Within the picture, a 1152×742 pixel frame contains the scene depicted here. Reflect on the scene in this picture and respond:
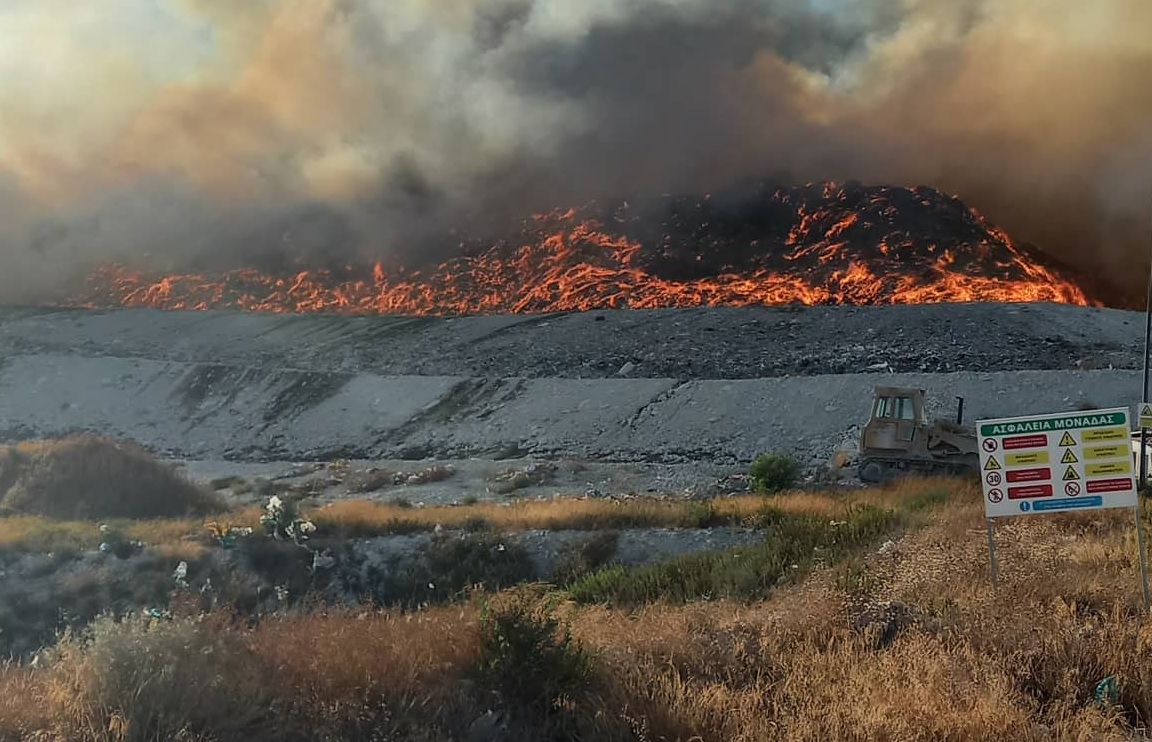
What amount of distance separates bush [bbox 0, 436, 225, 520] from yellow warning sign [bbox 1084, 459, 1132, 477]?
2000cm

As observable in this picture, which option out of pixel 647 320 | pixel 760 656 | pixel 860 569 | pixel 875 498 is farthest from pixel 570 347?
pixel 760 656

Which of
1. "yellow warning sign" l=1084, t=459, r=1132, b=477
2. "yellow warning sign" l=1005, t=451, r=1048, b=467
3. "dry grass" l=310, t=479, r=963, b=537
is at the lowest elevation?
"dry grass" l=310, t=479, r=963, b=537

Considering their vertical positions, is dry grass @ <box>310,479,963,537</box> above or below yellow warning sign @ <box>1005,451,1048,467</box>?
below

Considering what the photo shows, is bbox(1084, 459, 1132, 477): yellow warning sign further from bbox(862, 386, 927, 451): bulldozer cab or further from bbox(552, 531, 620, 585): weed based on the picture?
bbox(862, 386, 927, 451): bulldozer cab

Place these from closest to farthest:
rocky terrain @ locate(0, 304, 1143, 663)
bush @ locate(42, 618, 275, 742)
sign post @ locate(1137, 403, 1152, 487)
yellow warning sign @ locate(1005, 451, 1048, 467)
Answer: bush @ locate(42, 618, 275, 742)
yellow warning sign @ locate(1005, 451, 1048, 467)
sign post @ locate(1137, 403, 1152, 487)
rocky terrain @ locate(0, 304, 1143, 663)

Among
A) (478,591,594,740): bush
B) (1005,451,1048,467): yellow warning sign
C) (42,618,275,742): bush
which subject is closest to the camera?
(42,618,275,742): bush

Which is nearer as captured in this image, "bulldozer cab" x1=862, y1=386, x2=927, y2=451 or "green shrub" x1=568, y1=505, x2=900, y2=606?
"green shrub" x1=568, y1=505, x2=900, y2=606

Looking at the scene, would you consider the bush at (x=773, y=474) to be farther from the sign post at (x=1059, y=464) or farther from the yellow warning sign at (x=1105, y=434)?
the yellow warning sign at (x=1105, y=434)

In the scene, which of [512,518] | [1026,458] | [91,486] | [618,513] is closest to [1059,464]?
[1026,458]

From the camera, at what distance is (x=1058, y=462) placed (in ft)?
22.2

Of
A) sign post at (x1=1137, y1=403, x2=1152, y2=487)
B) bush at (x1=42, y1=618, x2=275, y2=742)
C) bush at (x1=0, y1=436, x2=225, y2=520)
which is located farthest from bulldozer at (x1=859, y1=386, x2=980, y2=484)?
bush at (x1=42, y1=618, x2=275, y2=742)

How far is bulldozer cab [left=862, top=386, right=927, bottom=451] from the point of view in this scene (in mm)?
20938

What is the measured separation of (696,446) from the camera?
3033cm

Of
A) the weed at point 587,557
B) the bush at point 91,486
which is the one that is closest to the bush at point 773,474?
the weed at point 587,557
